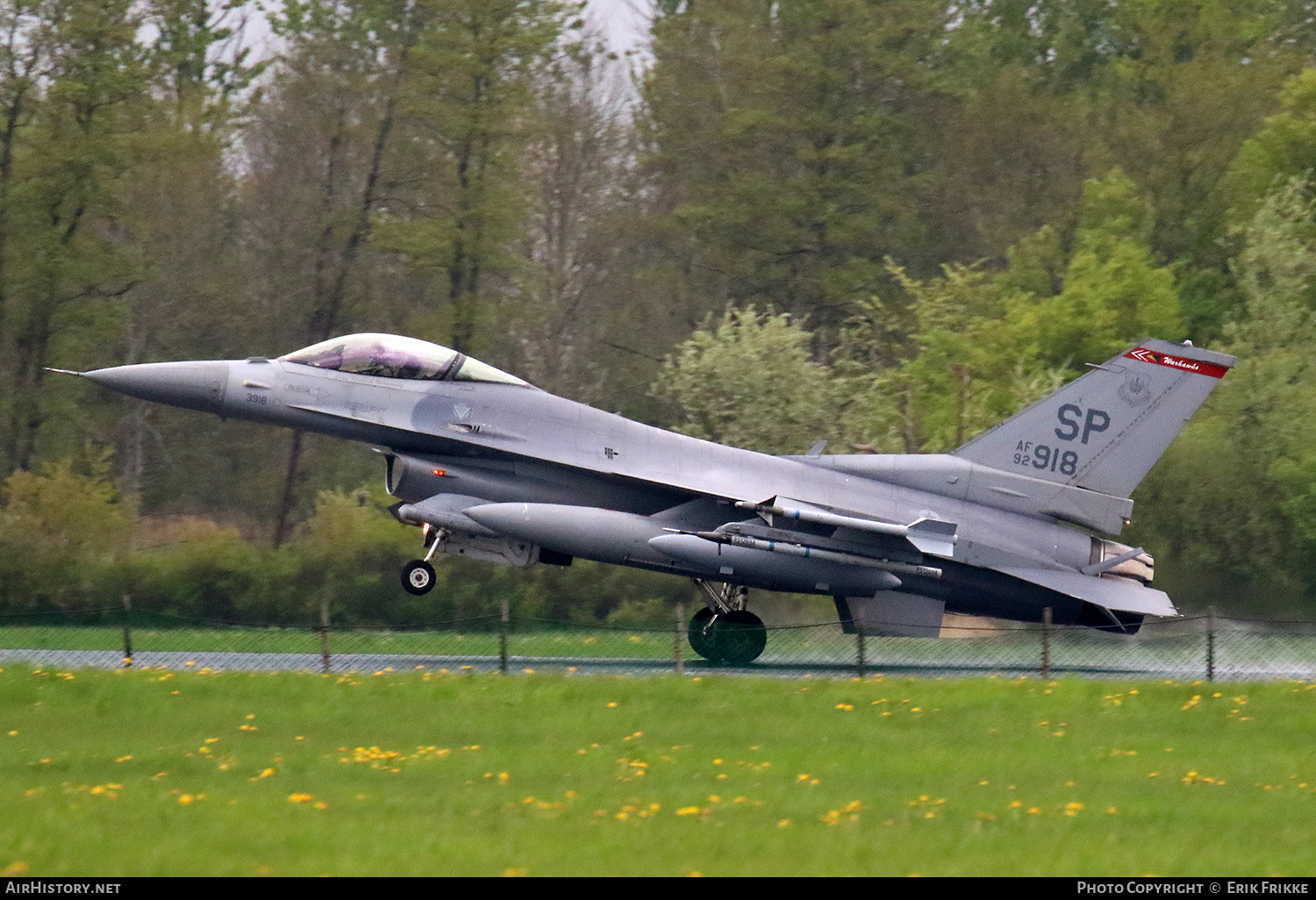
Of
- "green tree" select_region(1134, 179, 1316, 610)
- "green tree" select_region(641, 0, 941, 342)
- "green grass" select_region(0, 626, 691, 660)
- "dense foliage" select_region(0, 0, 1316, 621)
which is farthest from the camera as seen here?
"green tree" select_region(641, 0, 941, 342)

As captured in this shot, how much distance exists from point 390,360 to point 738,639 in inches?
227

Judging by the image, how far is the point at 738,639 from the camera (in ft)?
71.0

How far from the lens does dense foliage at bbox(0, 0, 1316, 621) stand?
30.4 meters

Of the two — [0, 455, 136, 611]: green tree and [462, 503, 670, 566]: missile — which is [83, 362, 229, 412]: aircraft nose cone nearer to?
[462, 503, 670, 566]: missile

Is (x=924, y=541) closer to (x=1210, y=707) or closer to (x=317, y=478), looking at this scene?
(x=1210, y=707)

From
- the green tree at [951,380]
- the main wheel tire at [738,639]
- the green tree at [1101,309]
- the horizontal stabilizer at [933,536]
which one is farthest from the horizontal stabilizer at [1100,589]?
the green tree at [1101,309]

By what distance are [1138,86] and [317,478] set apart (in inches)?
1276

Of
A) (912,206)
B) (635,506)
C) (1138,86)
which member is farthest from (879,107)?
(635,506)

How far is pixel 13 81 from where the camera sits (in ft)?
119

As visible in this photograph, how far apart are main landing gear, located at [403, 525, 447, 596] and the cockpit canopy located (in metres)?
2.07

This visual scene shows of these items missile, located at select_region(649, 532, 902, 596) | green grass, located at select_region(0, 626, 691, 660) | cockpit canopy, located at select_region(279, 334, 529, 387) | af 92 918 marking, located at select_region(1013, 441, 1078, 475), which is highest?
cockpit canopy, located at select_region(279, 334, 529, 387)

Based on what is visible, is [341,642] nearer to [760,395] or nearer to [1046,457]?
[1046,457]

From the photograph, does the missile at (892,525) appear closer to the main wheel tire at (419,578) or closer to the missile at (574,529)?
the missile at (574,529)

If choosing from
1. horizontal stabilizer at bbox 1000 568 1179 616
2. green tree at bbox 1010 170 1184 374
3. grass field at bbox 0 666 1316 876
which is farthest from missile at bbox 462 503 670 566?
green tree at bbox 1010 170 1184 374
